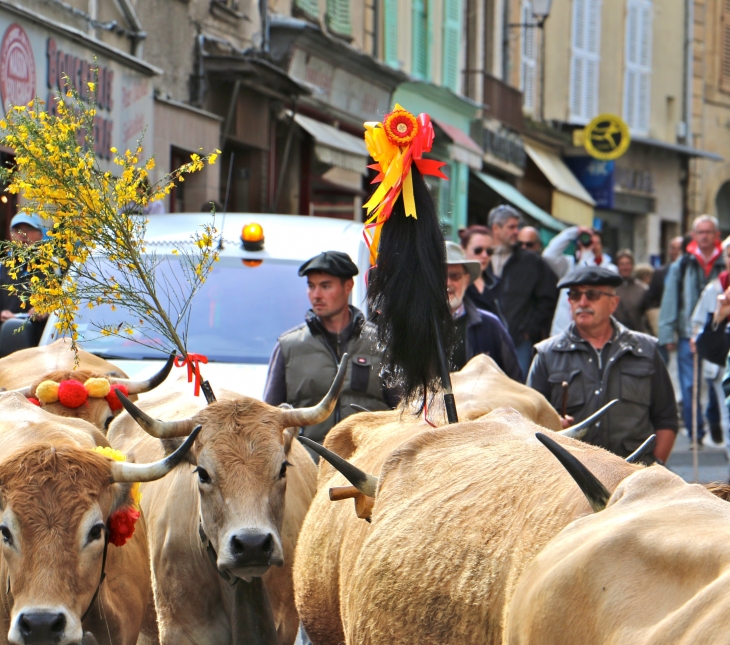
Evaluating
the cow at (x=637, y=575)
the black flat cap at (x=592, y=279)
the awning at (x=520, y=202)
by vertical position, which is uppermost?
the awning at (x=520, y=202)

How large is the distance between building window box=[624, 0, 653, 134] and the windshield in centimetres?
2938

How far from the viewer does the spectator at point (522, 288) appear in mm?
11219

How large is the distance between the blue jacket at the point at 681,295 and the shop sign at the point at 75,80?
17.1 ft

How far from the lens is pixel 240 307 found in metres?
8.41

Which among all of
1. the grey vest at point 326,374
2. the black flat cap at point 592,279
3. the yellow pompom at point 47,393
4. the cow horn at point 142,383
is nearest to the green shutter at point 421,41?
the black flat cap at point 592,279

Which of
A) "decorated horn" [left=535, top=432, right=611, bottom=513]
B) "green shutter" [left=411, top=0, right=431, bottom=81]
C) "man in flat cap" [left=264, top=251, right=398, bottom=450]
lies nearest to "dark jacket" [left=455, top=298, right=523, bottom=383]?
"man in flat cap" [left=264, top=251, right=398, bottom=450]

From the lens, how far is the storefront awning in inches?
1230

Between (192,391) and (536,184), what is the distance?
1013 inches

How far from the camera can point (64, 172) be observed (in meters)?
5.65

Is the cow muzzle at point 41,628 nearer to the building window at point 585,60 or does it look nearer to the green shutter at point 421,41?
the green shutter at point 421,41

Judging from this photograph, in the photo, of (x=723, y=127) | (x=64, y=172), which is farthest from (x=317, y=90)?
(x=723, y=127)

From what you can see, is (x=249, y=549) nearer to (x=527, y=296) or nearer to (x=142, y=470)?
(x=142, y=470)

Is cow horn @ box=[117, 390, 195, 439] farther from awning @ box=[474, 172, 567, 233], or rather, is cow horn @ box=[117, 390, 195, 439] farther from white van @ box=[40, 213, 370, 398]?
awning @ box=[474, 172, 567, 233]

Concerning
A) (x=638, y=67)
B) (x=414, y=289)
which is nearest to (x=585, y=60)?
(x=638, y=67)
